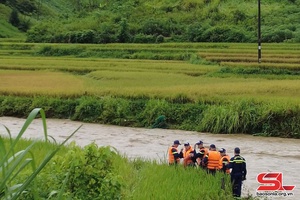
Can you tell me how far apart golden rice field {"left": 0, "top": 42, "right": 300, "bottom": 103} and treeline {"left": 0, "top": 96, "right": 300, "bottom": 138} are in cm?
42

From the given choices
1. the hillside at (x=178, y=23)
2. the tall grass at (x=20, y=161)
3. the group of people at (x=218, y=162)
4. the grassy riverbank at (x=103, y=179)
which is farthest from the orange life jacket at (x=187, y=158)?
the hillside at (x=178, y=23)

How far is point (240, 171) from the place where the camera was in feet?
15.9

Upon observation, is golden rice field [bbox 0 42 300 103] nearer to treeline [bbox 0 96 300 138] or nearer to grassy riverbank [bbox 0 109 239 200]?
treeline [bbox 0 96 300 138]

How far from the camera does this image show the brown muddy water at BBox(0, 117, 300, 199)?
7125mm

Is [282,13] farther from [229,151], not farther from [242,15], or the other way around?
[229,151]

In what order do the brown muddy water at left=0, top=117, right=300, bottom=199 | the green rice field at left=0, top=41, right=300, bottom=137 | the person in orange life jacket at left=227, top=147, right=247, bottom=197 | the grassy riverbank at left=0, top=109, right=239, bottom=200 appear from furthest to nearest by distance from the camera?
the green rice field at left=0, top=41, right=300, bottom=137 → the brown muddy water at left=0, top=117, right=300, bottom=199 → the person in orange life jacket at left=227, top=147, right=247, bottom=197 → the grassy riverbank at left=0, top=109, right=239, bottom=200

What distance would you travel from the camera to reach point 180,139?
374 inches

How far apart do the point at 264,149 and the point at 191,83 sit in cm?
590

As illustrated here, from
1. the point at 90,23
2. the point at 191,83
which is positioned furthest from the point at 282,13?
the point at 191,83

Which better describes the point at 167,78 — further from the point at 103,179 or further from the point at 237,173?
the point at 103,179

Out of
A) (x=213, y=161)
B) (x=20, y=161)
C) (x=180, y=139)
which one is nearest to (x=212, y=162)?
(x=213, y=161)

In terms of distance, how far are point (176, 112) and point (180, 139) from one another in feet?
4.96

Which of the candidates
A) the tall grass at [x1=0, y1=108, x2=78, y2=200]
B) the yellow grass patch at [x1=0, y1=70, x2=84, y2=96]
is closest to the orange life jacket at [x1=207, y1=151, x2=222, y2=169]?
the tall grass at [x1=0, y1=108, x2=78, y2=200]

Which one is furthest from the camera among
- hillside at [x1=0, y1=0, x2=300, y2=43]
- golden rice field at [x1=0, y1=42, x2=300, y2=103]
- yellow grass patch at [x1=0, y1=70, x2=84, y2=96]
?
hillside at [x1=0, y1=0, x2=300, y2=43]
